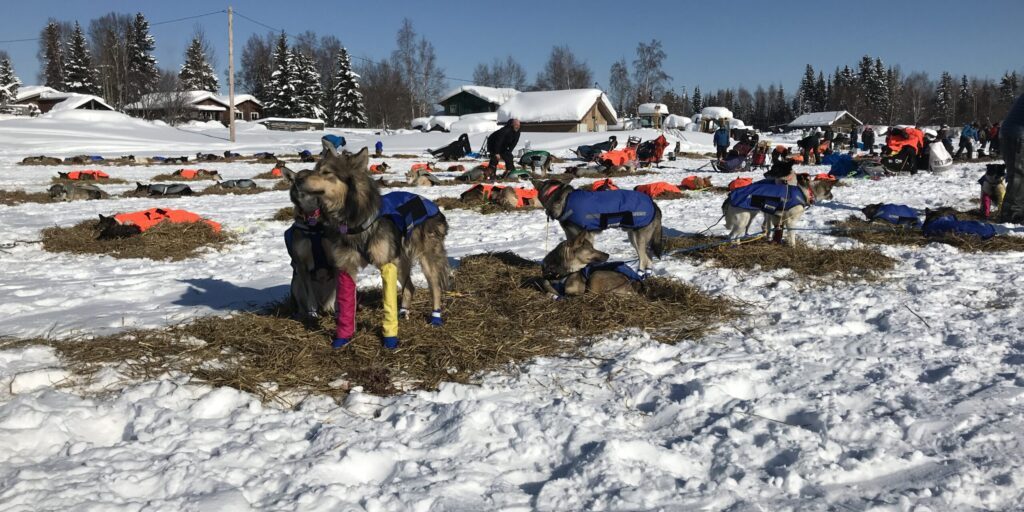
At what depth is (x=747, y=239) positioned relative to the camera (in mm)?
8305

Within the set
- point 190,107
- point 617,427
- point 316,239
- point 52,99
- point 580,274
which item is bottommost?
point 617,427

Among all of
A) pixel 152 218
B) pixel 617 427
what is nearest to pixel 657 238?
pixel 617 427

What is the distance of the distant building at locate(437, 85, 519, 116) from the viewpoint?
2987 inches

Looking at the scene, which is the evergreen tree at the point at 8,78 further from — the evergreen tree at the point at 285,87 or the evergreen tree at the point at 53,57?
the evergreen tree at the point at 285,87

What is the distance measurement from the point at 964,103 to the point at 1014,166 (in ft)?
370

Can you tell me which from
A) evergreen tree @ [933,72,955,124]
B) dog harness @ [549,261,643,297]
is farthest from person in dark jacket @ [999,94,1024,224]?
evergreen tree @ [933,72,955,124]

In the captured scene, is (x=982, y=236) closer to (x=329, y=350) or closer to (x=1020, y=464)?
(x=1020, y=464)

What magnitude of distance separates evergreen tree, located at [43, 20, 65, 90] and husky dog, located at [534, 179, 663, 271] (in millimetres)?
95658

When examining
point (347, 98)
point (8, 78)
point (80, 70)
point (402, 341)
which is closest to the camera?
point (402, 341)

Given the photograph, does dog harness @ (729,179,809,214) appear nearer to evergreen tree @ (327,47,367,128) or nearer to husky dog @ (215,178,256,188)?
husky dog @ (215,178,256,188)

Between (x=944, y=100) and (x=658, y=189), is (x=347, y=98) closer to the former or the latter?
(x=658, y=189)

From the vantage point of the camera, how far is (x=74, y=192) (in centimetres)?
1510

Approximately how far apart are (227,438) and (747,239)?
6881mm

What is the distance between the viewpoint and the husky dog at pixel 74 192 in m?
14.8
